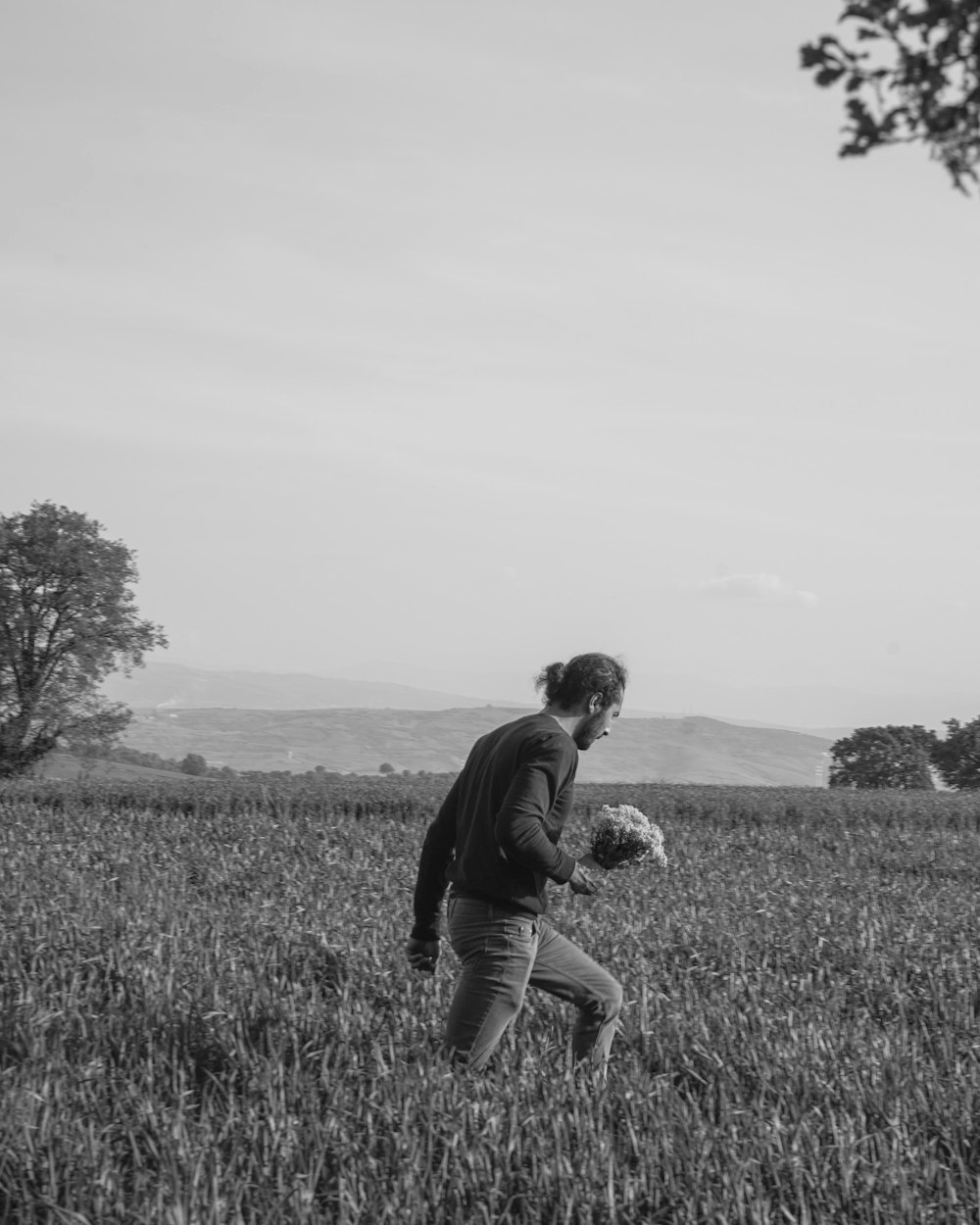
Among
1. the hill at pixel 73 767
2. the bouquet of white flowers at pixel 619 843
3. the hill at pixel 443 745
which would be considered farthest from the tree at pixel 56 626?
the hill at pixel 443 745

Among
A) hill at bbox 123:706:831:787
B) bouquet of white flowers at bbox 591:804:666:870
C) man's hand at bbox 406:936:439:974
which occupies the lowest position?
hill at bbox 123:706:831:787

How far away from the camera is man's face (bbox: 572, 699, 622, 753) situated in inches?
181

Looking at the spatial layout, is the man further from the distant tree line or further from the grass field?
the distant tree line

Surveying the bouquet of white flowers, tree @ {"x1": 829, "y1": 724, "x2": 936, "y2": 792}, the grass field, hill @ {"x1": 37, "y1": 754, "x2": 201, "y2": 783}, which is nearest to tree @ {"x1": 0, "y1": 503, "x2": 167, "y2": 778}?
hill @ {"x1": 37, "y1": 754, "x2": 201, "y2": 783}

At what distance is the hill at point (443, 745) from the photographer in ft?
363

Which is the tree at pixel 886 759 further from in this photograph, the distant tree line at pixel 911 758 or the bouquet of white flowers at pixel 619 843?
the bouquet of white flowers at pixel 619 843

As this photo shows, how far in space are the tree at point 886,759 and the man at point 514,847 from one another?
31558 millimetres

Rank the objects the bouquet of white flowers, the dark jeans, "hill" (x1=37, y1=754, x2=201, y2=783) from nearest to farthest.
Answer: the dark jeans
the bouquet of white flowers
"hill" (x1=37, y1=754, x2=201, y2=783)

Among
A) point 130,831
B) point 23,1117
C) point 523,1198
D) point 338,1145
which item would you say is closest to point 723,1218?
point 523,1198

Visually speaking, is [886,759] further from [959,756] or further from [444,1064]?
[444,1064]

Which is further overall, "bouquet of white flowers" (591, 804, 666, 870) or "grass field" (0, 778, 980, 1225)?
"bouquet of white flowers" (591, 804, 666, 870)

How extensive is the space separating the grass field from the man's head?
1238 mm

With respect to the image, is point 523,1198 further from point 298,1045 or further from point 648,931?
point 648,931

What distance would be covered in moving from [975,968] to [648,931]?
2045mm
